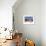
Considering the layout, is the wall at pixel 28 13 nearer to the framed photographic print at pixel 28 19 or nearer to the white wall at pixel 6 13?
the framed photographic print at pixel 28 19

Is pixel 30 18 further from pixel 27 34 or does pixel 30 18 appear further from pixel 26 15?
pixel 27 34

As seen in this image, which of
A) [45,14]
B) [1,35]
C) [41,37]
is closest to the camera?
[1,35]

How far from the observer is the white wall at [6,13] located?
3629mm

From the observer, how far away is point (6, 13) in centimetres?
367

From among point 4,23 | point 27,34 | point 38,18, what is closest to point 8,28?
point 4,23

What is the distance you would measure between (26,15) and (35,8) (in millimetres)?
481

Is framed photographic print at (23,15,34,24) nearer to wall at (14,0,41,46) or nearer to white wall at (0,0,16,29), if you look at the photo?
wall at (14,0,41,46)

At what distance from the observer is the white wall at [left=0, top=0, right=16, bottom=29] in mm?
3629

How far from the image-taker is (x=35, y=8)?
15.3 ft

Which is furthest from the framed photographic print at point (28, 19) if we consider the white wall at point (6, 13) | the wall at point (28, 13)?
the white wall at point (6, 13)

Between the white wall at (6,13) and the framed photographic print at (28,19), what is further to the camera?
the framed photographic print at (28,19)

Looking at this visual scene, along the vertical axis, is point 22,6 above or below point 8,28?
above

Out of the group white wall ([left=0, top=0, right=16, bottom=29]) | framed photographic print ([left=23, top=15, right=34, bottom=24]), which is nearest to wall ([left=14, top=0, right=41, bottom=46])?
framed photographic print ([left=23, top=15, right=34, bottom=24])

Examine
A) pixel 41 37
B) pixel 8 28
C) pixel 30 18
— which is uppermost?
pixel 30 18
